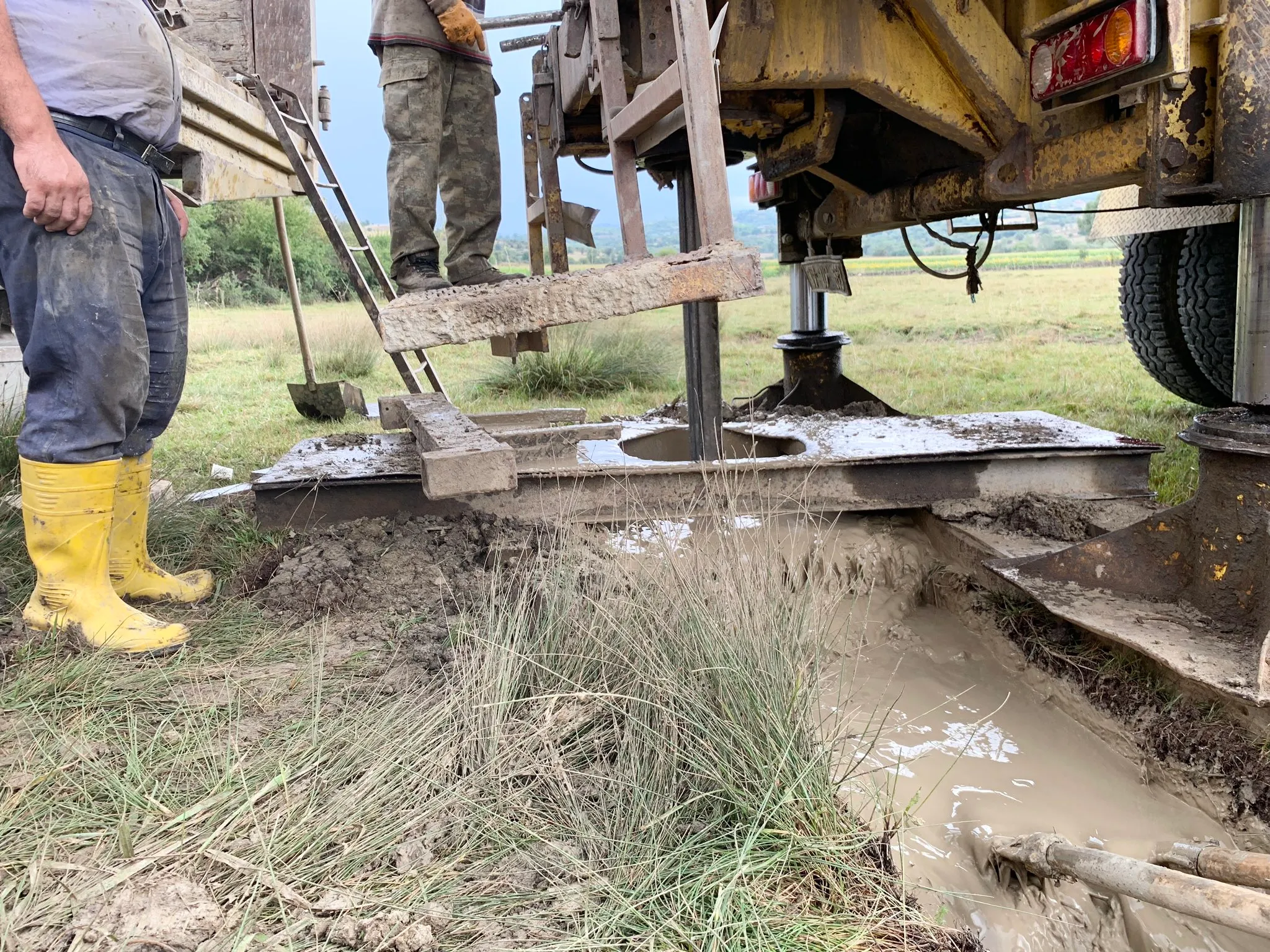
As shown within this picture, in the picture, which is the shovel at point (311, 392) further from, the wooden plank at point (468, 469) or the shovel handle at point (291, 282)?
the wooden plank at point (468, 469)

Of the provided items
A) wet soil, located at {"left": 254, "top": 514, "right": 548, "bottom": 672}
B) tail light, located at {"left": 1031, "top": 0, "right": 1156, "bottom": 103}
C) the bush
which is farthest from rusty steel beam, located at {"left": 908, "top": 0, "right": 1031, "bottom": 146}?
the bush

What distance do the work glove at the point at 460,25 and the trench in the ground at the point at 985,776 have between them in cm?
216

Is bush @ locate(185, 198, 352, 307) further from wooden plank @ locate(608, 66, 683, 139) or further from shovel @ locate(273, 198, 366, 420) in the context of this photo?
wooden plank @ locate(608, 66, 683, 139)

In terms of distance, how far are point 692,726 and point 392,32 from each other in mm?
3133

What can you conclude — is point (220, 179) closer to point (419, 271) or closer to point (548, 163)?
point (419, 271)

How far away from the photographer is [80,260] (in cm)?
229

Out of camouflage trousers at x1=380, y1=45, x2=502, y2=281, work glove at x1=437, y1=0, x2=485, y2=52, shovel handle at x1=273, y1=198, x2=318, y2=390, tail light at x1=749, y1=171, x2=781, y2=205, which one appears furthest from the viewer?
shovel handle at x1=273, y1=198, x2=318, y2=390

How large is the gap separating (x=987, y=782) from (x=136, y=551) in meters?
2.45

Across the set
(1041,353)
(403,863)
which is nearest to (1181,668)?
(403,863)

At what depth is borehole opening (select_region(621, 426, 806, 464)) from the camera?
169 inches

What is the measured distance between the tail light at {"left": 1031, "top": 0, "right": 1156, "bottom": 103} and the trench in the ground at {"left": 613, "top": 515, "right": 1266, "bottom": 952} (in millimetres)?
1542

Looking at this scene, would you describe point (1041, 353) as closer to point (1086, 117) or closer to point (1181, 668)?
point (1086, 117)

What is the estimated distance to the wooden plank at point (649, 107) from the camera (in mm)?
2631

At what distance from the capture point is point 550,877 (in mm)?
1613
